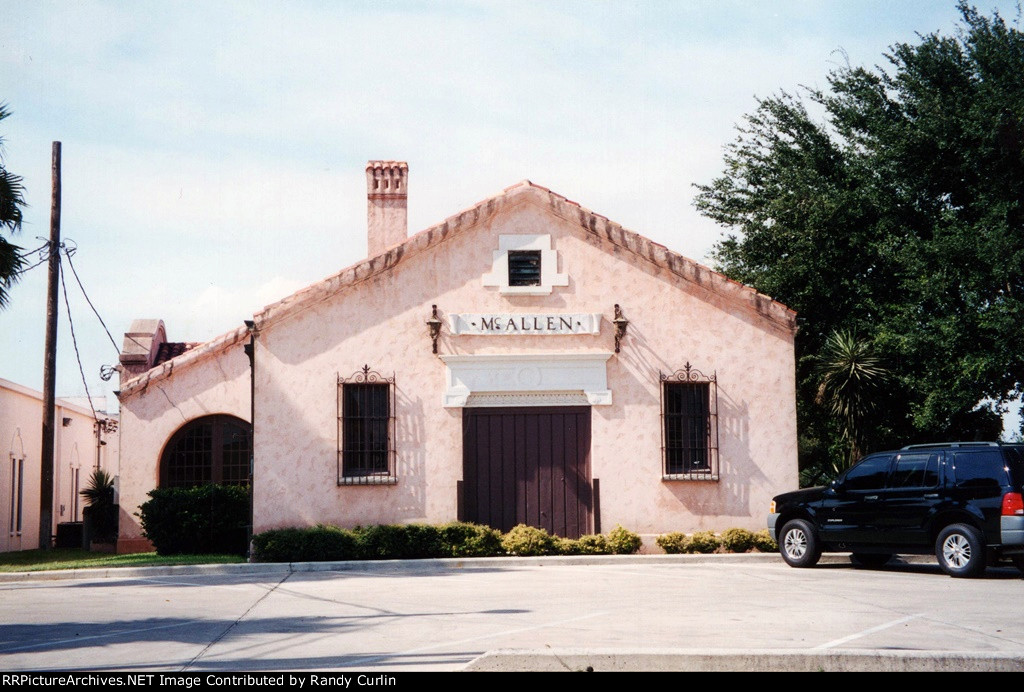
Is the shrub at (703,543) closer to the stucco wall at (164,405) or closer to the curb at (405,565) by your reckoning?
the curb at (405,565)

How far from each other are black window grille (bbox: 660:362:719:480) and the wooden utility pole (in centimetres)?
1468

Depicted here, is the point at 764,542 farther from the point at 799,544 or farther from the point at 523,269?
the point at 523,269

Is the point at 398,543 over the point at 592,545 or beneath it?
over

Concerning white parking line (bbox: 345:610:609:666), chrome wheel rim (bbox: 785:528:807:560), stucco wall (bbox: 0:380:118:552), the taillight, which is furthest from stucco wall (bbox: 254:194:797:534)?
stucco wall (bbox: 0:380:118:552)

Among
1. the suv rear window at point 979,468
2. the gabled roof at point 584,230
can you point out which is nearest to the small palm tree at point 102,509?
the gabled roof at point 584,230

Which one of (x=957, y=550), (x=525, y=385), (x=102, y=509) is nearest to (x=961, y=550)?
(x=957, y=550)

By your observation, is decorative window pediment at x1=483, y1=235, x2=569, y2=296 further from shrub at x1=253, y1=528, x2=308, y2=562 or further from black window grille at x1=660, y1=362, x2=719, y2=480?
shrub at x1=253, y1=528, x2=308, y2=562

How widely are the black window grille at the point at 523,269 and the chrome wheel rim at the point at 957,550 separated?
870cm

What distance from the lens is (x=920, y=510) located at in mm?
16297

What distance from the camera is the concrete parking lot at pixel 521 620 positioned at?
27.5ft

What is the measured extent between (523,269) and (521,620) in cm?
1108

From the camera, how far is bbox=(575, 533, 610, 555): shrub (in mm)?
19812

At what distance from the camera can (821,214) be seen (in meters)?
26.8
